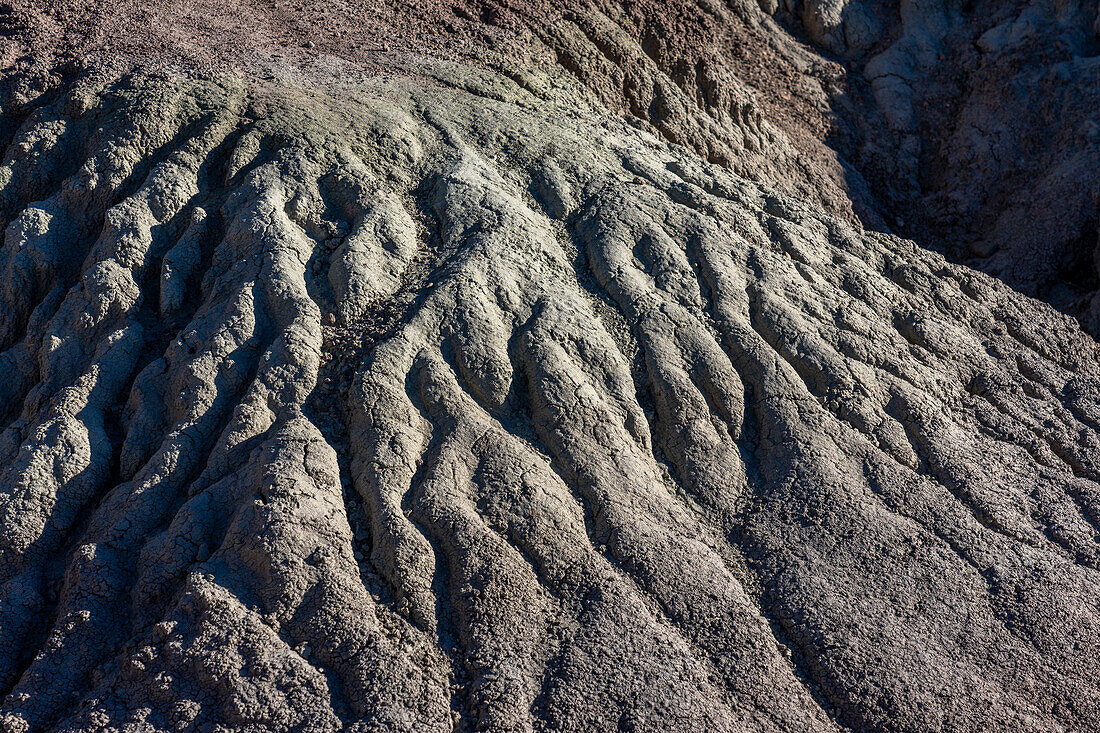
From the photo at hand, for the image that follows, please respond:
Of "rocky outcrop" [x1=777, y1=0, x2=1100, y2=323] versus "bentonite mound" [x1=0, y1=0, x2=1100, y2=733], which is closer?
"bentonite mound" [x1=0, y1=0, x2=1100, y2=733]

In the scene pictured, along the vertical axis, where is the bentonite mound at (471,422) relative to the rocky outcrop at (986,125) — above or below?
below

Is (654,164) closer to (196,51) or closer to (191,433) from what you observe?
(196,51)

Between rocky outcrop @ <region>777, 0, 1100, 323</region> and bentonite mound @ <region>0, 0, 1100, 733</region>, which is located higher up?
rocky outcrop @ <region>777, 0, 1100, 323</region>

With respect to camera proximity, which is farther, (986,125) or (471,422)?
(986,125)

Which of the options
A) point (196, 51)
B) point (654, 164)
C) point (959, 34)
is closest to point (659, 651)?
point (654, 164)

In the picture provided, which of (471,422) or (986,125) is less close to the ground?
(986,125)

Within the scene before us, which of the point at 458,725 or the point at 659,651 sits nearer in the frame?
the point at 458,725

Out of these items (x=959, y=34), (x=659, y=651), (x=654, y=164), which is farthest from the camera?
(x=959, y=34)

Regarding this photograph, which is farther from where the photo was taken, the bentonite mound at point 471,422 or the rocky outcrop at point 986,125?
the rocky outcrop at point 986,125
